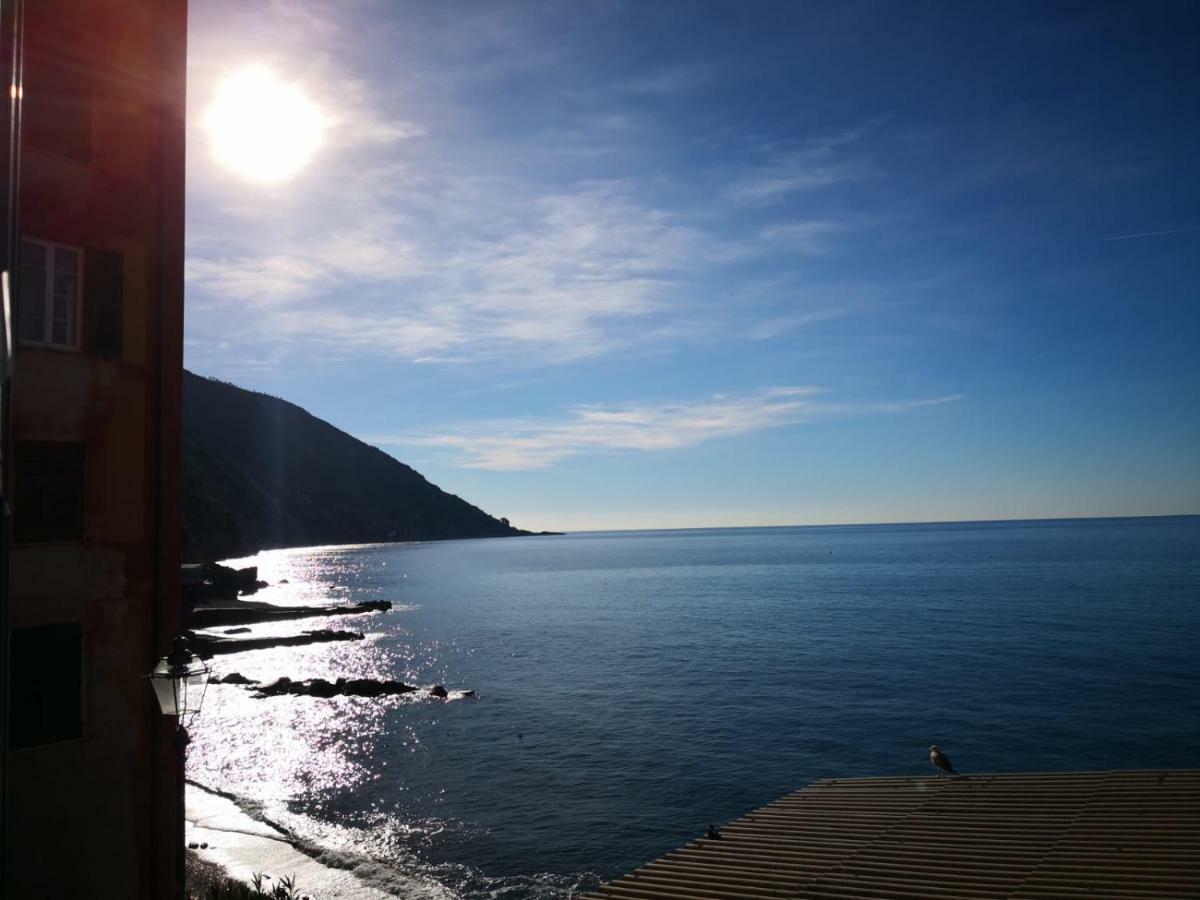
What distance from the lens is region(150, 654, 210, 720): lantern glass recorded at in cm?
1088

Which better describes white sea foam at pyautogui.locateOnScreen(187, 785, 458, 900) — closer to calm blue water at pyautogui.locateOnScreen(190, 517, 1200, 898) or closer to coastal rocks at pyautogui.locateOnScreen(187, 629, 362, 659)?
calm blue water at pyautogui.locateOnScreen(190, 517, 1200, 898)

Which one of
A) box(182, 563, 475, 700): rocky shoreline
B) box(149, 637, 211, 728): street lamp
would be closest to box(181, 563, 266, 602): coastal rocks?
box(182, 563, 475, 700): rocky shoreline

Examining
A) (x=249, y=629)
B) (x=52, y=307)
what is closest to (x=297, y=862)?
(x=52, y=307)

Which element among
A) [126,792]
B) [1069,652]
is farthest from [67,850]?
[1069,652]

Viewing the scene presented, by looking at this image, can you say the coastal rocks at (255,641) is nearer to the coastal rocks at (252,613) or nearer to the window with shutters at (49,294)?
the coastal rocks at (252,613)

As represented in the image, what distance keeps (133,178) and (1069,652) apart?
65.6 metres

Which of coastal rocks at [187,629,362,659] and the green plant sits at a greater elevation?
the green plant

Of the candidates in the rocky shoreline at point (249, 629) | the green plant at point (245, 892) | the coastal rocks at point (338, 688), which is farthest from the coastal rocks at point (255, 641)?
the green plant at point (245, 892)

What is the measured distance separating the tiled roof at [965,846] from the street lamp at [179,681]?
7257mm

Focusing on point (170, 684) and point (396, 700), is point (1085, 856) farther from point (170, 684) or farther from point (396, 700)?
point (396, 700)

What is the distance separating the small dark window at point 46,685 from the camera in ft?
41.1

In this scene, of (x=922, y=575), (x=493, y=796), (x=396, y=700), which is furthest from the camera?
(x=922, y=575)

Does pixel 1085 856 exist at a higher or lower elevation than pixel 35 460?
lower

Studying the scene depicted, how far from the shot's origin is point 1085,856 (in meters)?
12.7
